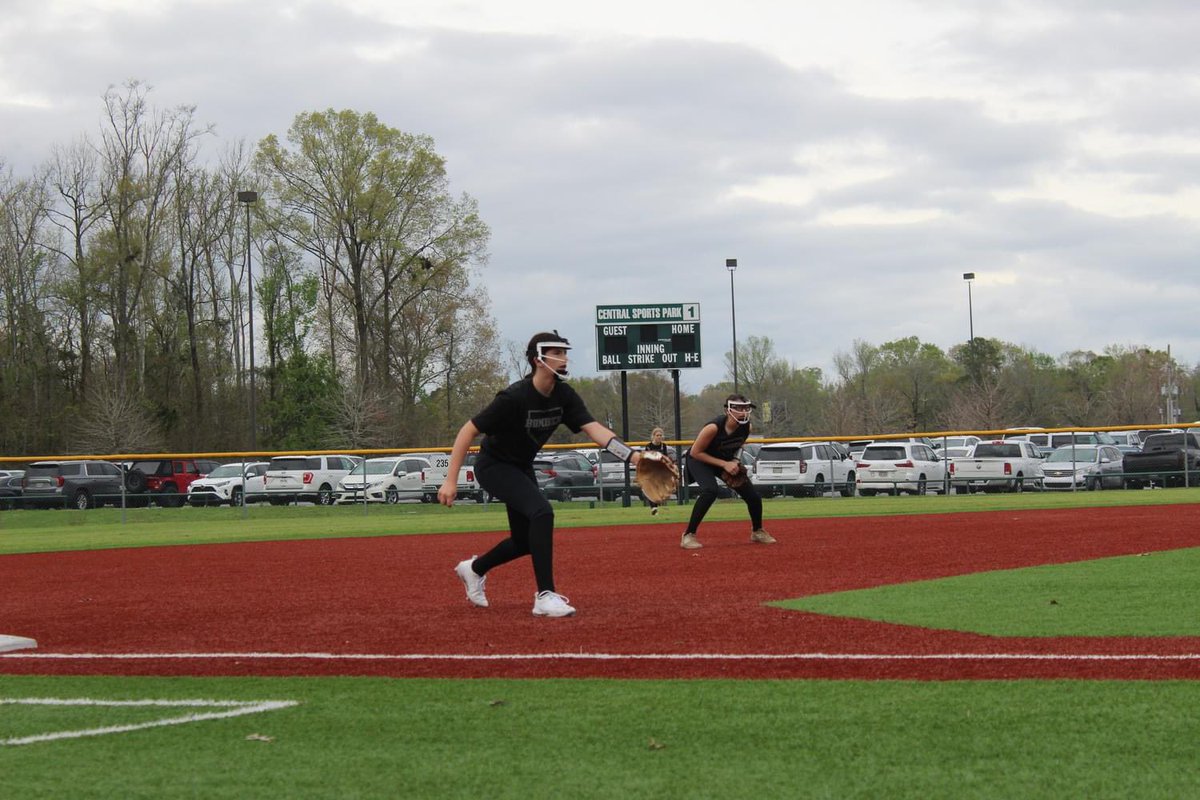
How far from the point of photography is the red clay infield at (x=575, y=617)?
23.9 ft

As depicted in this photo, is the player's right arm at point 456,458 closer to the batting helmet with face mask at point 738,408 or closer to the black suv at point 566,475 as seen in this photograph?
the batting helmet with face mask at point 738,408

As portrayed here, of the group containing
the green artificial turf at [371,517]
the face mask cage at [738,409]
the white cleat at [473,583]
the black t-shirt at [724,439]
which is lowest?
the green artificial turf at [371,517]

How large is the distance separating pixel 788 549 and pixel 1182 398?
341ft

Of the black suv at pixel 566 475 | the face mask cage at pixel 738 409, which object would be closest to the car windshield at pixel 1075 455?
the black suv at pixel 566 475

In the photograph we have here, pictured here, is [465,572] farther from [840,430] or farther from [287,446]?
[840,430]

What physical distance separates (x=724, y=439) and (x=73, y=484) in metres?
23.3

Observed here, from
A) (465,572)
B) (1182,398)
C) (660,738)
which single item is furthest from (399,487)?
(1182,398)

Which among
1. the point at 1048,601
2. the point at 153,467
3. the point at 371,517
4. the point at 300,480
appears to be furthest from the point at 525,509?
the point at 153,467

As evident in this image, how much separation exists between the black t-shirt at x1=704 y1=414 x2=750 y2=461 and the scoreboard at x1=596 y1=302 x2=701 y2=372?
1856cm

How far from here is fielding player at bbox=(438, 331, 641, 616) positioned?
30.9 ft

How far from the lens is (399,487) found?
117 ft

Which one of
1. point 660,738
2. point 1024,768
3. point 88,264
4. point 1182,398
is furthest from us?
point 1182,398

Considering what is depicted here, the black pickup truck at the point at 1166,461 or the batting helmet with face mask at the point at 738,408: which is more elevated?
the batting helmet with face mask at the point at 738,408

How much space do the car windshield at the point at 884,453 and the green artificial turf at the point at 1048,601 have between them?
2444 centimetres
